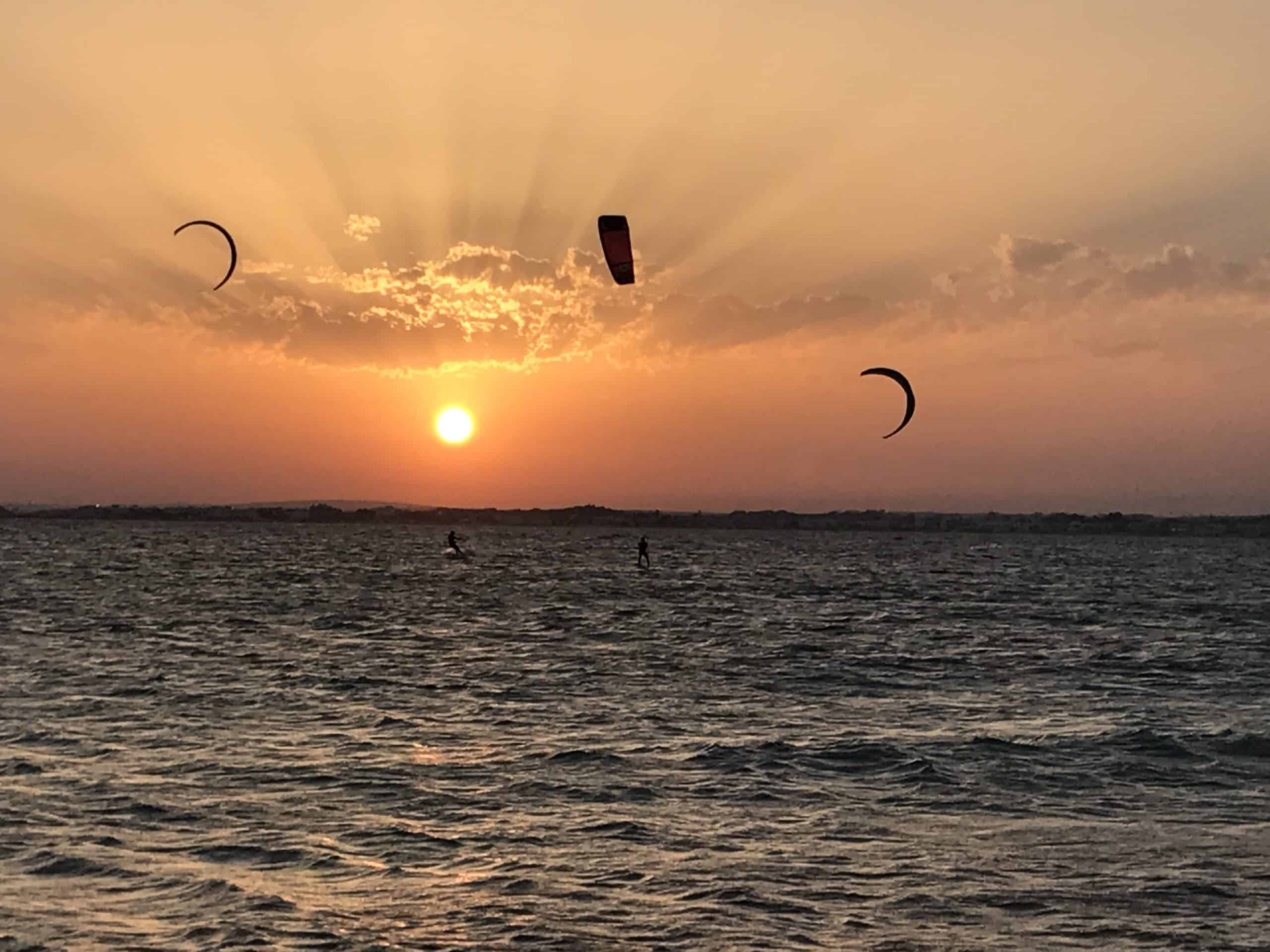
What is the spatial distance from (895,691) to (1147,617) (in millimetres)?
27856

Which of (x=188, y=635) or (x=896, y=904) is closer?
(x=896, y=904)

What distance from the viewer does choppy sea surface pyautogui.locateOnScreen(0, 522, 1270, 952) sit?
34.6 ft

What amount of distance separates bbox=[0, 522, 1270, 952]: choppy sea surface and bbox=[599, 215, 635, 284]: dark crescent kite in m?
7.19

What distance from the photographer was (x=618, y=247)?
21.7 meters

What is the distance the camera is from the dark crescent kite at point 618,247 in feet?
71.0

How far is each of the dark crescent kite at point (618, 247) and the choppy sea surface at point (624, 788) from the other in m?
7.19

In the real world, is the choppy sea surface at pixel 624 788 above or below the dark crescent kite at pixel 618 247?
below

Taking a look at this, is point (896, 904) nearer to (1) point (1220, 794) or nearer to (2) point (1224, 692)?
(1) point (1220, 794)

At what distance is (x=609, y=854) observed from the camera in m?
12.4

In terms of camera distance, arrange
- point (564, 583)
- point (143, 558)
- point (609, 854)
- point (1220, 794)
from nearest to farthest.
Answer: point (609, 854)
point (1220, 794)
point (564, 583)
point (143, 558)

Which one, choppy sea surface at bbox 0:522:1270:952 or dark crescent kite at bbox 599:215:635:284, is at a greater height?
dark crescent kite at bbox 599:215:635:284

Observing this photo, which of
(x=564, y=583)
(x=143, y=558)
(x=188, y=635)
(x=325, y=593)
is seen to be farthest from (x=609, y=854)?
(x=143, y=558)

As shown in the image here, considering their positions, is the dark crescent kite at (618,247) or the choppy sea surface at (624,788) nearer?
the choppy sea surface at (624,788)

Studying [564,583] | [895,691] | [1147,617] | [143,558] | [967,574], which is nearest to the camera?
[895,691]
